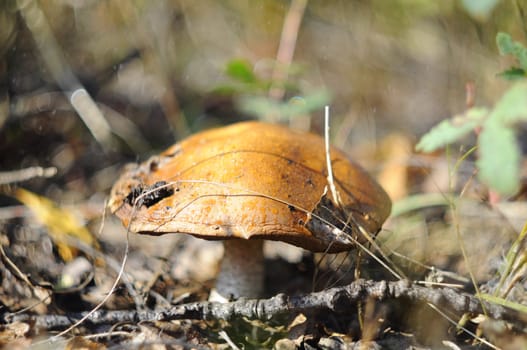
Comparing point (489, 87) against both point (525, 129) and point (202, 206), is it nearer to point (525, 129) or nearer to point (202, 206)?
point (525, 129)

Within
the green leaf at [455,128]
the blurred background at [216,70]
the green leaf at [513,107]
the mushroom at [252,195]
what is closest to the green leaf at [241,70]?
the blurred background at [216,70]

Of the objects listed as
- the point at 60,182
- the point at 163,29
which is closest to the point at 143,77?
the point at 163,29

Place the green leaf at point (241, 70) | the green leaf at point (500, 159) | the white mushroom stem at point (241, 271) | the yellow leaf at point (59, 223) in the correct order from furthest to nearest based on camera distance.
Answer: the green leaf at point (241, 70), the yellow leaf at point (59, 223), the white mushroom stem at point (241, 271), the green leaf at point (500, 159)

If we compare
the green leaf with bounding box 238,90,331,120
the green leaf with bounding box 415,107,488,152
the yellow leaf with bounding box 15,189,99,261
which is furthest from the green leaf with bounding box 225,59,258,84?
the green leaf with bounding box 415,107,488,152

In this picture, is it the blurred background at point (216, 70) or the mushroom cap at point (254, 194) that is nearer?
the mushroom cap at point (254, 194)

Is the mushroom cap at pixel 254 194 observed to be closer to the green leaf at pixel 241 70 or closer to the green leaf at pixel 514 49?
the green leaf at pixel 514 49

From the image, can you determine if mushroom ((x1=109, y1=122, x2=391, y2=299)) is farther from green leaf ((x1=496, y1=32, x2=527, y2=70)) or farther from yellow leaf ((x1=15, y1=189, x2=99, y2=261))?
green leaf ((x1=496, y1=32, x2=527, y2=70))
